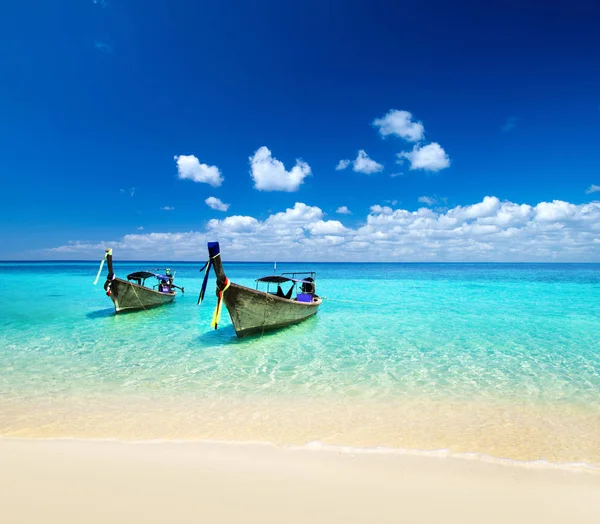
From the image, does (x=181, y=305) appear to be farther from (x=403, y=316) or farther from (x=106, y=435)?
(x=106, y=435)

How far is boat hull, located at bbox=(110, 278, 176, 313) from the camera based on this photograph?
2028 centimetres

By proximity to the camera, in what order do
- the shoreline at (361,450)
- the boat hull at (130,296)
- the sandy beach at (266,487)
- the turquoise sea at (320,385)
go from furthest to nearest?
the boat hull at (130,296) → the turquoise sea at (320,385) → the shoreline at (361,450) → the sandy beach at (266,487)

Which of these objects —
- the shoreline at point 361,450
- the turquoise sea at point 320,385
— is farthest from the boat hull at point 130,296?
the shoreline at point 361,450

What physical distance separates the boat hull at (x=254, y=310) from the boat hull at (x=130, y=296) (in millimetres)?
10082

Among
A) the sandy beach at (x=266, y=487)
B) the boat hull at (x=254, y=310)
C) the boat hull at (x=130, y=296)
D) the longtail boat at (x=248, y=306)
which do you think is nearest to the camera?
the sandy beach at (x=266, y=487)

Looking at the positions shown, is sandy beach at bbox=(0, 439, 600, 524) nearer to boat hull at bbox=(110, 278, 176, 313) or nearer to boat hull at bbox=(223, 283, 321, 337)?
boat hull at bbox=(223, 283, 321, 337)

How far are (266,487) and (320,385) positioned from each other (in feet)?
15.5

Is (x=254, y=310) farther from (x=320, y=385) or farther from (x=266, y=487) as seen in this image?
(x=266, y=487)

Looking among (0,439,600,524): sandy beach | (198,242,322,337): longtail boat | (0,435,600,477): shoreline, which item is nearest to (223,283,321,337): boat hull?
(198,242,322,337): longtail boat

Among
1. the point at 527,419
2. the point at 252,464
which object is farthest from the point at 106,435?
the point at 527,419

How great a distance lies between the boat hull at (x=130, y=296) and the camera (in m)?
20.3

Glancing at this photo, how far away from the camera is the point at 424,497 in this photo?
4410 mm

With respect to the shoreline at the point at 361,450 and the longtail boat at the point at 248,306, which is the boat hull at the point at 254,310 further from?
the shoreline at the point at 361,450

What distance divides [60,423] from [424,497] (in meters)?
7.04
